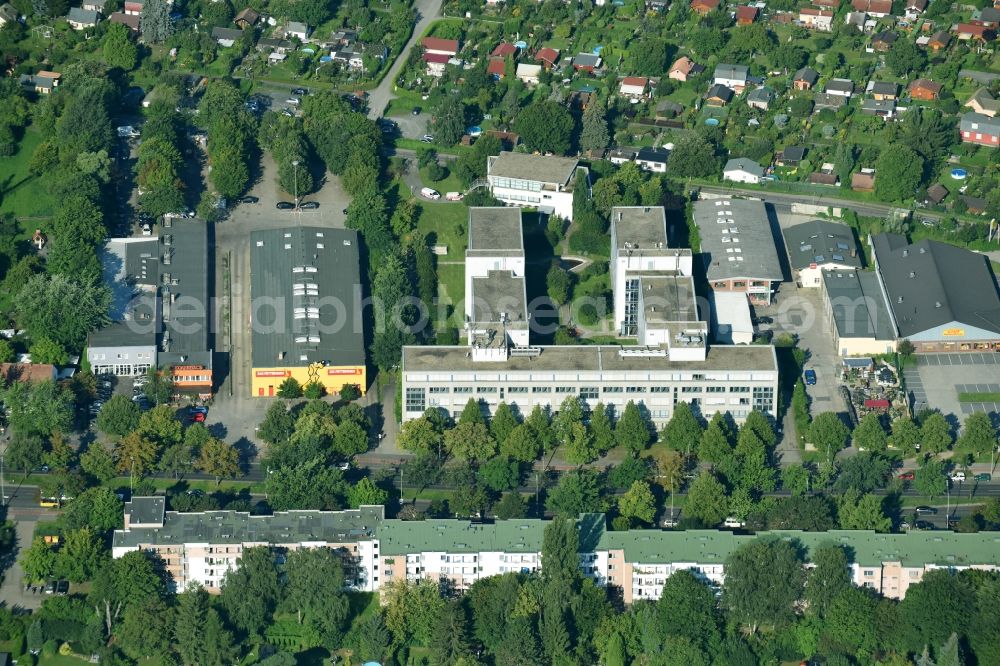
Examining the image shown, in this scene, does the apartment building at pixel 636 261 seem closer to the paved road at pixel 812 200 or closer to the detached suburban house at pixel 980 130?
the paved road at pixel 812 200

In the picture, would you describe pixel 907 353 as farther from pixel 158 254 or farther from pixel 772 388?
pixel 158 254

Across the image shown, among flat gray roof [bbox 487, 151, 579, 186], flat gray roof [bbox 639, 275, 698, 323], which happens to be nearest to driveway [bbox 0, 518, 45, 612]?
flat gray roof [bbox 639, 275, 698, 323]

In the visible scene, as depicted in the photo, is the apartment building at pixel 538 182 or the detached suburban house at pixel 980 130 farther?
the detached suburban house at pixel 980 130

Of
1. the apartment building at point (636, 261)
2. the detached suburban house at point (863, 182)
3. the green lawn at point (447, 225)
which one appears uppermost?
the detached suburban house at point (863, 182)

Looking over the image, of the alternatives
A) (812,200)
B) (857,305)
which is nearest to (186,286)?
(857,305)

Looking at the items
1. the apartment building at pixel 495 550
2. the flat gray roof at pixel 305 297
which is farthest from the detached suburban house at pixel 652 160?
the apartment building at pixel 495 550

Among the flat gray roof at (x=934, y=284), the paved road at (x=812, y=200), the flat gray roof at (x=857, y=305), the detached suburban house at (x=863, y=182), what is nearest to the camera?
the flat gray roof at (x=857, y=305)

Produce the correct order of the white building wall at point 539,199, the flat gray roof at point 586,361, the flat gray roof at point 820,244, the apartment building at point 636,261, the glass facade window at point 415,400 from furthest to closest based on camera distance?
the white building wall at point 539,199, the flat gray roof at point 820,244, the apartment building at point 636,261, the glass facade window at point 415,400, the flat gray roof at point 586,361

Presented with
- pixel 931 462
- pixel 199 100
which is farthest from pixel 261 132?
pixel 931 462

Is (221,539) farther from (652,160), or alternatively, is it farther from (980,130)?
(980,130)
